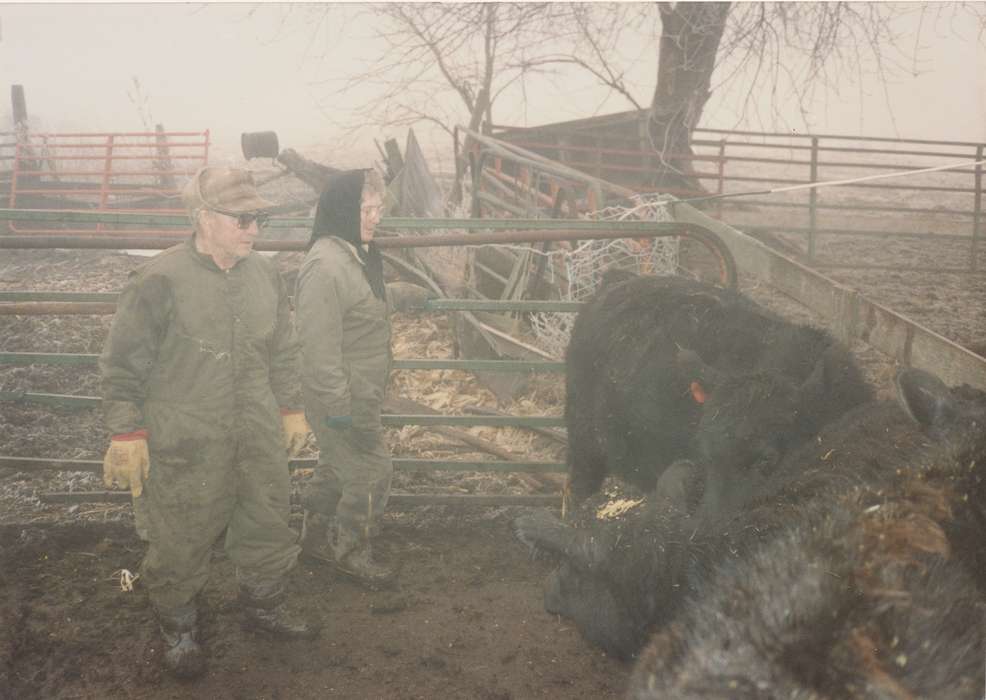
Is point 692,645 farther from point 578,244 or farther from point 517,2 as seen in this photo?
point 517,2

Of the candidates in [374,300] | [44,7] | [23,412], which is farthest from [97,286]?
[374,300]

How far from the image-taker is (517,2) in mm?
9180

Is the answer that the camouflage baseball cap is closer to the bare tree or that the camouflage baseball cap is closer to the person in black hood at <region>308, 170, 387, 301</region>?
the person in black hood at <region>308, 170, 387, 301</region>

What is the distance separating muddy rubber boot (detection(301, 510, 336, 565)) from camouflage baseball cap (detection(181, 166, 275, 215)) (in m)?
1.67

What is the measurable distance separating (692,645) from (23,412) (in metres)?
5.16

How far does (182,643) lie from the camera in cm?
306

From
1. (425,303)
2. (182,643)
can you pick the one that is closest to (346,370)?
(425,303)

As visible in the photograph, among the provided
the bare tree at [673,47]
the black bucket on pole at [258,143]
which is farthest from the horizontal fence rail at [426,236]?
the black bucket on pole at [258,143]

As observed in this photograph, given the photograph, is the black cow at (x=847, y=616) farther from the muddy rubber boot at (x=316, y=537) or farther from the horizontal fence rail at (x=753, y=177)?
the horizontal fence rail at (x=753, y=177)

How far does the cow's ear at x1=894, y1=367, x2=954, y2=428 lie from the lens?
2436mm

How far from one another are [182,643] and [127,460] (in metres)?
0.82

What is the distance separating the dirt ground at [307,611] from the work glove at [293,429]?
0.82m

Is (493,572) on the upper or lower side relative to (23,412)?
lower

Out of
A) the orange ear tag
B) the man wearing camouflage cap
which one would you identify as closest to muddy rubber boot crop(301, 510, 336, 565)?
the man wearing camouflage cap
